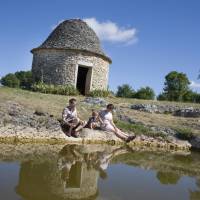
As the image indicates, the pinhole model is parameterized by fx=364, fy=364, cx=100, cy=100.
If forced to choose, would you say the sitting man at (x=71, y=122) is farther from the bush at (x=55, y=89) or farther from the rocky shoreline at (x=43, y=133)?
the bush at (x=55, y=89)

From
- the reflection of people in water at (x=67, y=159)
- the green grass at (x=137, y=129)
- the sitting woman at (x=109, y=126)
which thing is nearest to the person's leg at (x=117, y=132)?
the sitting woman at (x=109, y=126)

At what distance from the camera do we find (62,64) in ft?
78.6

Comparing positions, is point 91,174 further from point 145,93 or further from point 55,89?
point 145,93

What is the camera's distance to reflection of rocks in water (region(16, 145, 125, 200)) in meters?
5.52

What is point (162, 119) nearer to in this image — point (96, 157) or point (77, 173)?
point (96, 157)

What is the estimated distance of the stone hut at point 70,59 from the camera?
24.0 metres

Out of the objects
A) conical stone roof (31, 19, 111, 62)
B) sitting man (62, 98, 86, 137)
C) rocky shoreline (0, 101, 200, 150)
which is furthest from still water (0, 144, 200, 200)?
conical stone roof (31, 19, 111, 62)

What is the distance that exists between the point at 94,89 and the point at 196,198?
18.9 meters

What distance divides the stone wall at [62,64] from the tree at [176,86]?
21.6 meters

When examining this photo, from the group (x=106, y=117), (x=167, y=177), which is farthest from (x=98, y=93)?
(x=167, y=177)

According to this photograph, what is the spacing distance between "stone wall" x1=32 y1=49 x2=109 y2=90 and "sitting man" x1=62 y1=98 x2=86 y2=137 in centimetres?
1195

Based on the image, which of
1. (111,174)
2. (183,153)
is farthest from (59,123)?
(111,174)

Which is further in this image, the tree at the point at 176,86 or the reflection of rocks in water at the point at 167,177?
the tree at the point at 176,86

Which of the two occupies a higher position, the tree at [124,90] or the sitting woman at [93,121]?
the tree at [124,90]
